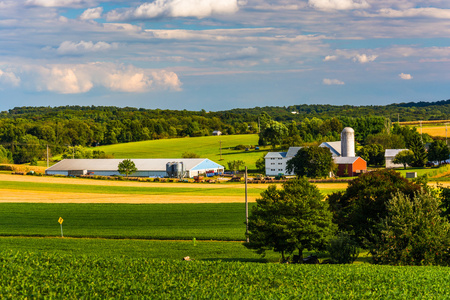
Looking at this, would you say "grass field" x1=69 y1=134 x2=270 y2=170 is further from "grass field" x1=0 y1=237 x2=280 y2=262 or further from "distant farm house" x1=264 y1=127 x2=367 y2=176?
"grass field" x1=0 y1=237 x2=280 y2=262

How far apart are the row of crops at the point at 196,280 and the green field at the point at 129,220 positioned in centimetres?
1969

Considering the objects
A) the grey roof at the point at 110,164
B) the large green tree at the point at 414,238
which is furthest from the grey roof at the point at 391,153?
the large green tree at the point at 414,238

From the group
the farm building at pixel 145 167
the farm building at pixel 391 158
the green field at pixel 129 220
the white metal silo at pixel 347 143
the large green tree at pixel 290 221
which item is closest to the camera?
the large green tree at pixel 290 221

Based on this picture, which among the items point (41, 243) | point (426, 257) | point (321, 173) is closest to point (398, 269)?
point (426, 257)

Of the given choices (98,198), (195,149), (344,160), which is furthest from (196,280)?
(195,149)

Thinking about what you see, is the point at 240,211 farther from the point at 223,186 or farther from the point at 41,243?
the point at 223,186

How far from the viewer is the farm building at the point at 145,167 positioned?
115m

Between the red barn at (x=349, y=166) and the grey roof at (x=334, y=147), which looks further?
the grey roof at (x=334, y=147)

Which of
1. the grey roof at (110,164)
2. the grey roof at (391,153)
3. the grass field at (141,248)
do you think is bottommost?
the grass field at (141,248)

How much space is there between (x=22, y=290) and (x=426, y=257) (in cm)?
2125

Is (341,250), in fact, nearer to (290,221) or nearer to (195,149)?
(290,221)

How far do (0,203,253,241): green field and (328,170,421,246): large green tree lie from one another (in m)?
8.96

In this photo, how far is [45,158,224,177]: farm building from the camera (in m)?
115

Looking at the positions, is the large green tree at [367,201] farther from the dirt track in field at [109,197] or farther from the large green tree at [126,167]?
the large green tree at [126,167]
